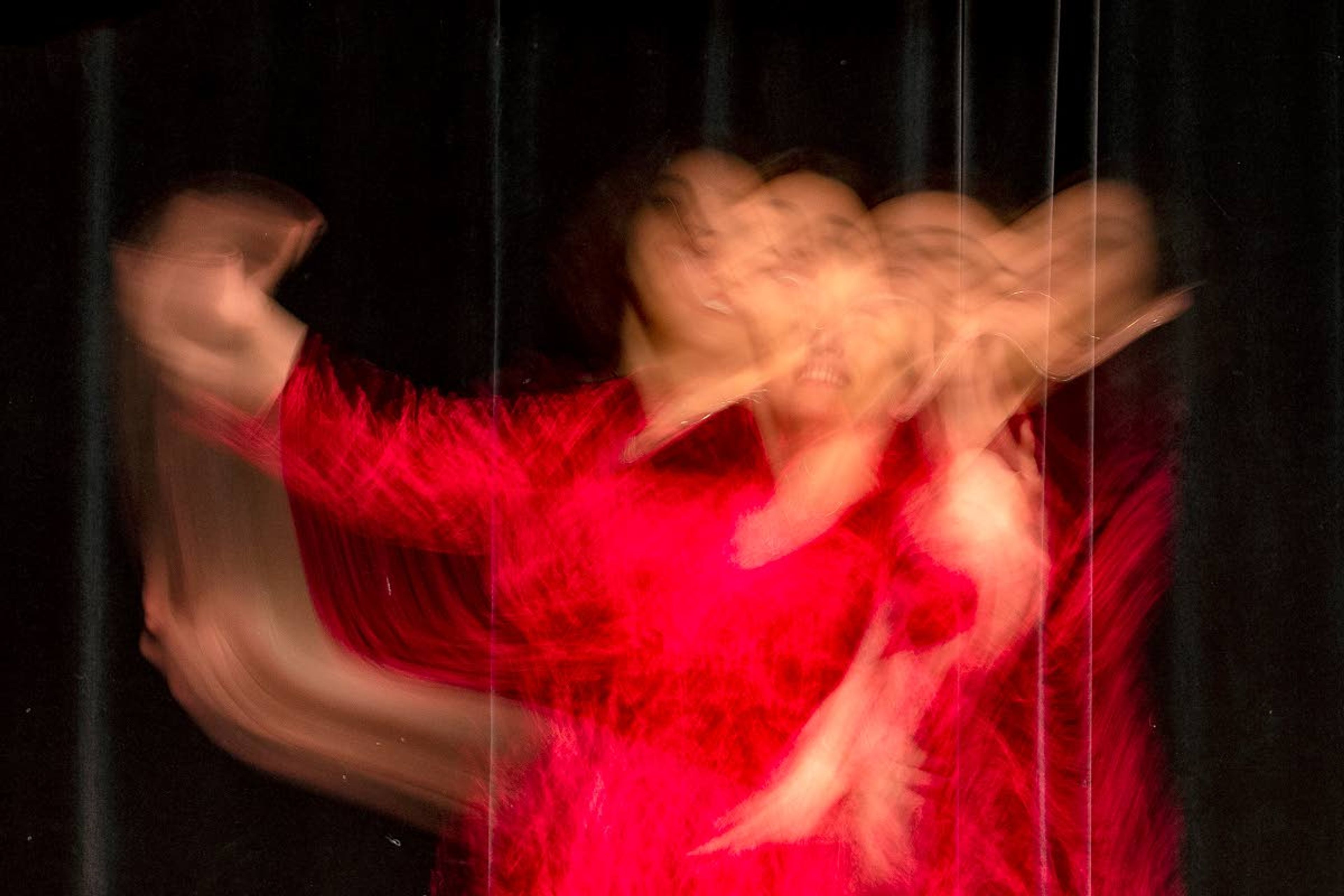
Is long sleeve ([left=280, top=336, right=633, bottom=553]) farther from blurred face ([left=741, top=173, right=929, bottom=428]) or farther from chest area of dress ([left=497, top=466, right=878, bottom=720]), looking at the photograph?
blurred face ([left=741, top=173, right=929, bottom=428])

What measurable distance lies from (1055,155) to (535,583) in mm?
712

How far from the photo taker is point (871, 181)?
1.40 metres

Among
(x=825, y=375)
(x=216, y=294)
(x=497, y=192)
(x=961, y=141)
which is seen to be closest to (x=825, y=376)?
(x=825, y=375)

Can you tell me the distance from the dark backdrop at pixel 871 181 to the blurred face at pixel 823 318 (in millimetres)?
69

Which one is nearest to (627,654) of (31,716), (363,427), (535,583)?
(535,583)

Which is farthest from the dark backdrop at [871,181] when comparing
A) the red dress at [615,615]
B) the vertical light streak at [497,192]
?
the red dress at [615,615]

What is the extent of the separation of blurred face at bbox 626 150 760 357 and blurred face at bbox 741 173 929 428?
0.03 m

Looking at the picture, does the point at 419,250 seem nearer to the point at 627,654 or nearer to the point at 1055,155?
the point at 627,654

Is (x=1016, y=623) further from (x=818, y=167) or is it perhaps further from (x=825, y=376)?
(x=818, y=167)

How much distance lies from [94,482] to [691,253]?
0.63 metres

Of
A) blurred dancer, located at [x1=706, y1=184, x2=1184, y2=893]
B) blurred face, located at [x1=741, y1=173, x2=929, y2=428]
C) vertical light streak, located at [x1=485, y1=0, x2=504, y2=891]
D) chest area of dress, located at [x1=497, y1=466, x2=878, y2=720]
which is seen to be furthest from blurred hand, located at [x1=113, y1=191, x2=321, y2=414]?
blurred dancer, located at [x1=706, y1=184, x2=1184, y2=893]

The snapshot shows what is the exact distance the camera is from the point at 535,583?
4.48ft

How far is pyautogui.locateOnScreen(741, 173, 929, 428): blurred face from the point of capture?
1376 mm

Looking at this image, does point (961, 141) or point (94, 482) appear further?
point (961, 141)
